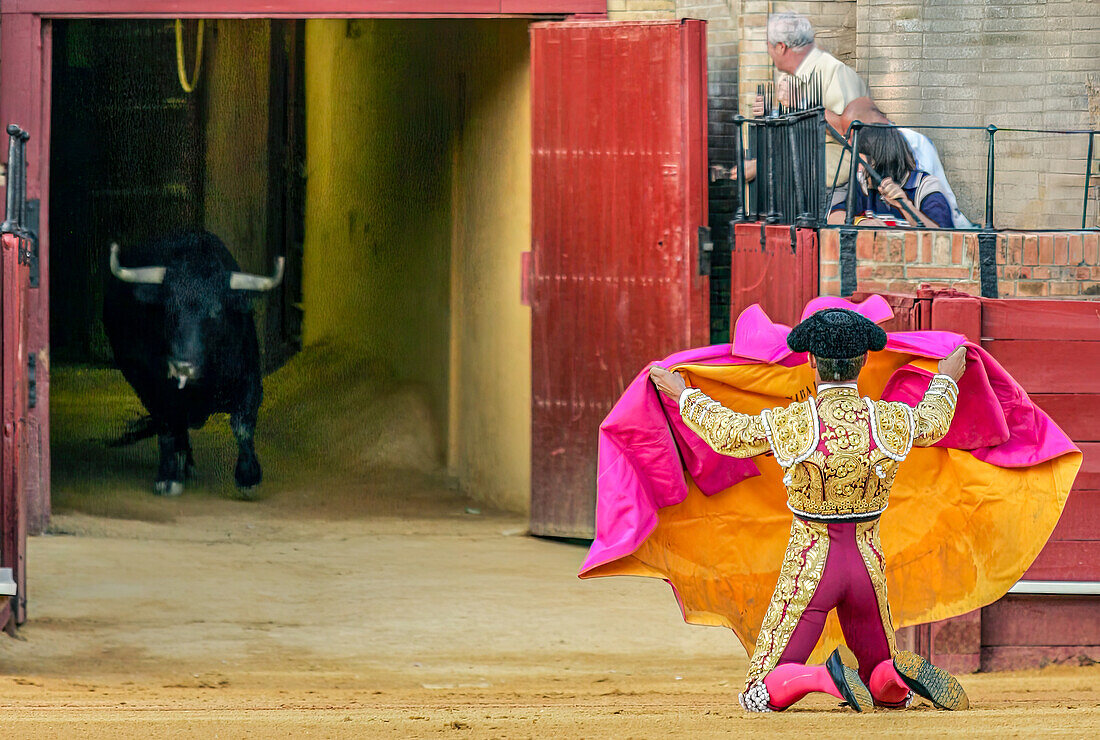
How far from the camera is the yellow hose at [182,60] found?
41.4 ft

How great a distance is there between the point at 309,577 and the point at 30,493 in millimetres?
1828

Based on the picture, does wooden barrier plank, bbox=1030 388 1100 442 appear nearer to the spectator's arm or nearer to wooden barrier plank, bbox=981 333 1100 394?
wooden barrier plank, bbox=981 333 1100 394

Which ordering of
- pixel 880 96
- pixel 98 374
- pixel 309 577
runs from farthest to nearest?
1. pixel 98 374
2. pixel 880 96
3. pixel 309 577

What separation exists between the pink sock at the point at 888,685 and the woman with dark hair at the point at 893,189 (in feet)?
12.3

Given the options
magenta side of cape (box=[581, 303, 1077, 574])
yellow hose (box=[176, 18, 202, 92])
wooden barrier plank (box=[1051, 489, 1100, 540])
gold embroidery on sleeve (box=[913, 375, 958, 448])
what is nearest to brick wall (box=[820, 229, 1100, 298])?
wooden barrier plank (box=[1051, 489, 1100, 540])

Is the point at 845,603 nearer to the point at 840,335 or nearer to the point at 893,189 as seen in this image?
the point at 840,335

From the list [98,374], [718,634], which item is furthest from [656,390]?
[98,374]

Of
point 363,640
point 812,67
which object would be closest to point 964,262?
point 812,67

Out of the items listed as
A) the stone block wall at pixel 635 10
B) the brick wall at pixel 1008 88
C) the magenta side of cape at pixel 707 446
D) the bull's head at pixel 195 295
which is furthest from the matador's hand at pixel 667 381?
the bull's head at pixel 195 295

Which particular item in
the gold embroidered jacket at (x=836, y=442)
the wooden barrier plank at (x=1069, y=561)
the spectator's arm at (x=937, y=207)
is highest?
the spectator's arm at (x=937, y=207)

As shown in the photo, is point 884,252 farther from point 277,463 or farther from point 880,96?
point 277,463

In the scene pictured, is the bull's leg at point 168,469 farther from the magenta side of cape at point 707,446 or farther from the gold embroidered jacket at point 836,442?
the gold embroidered jacket at point 836,442

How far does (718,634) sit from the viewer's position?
22.1 feet

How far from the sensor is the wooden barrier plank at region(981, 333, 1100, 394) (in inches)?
230
